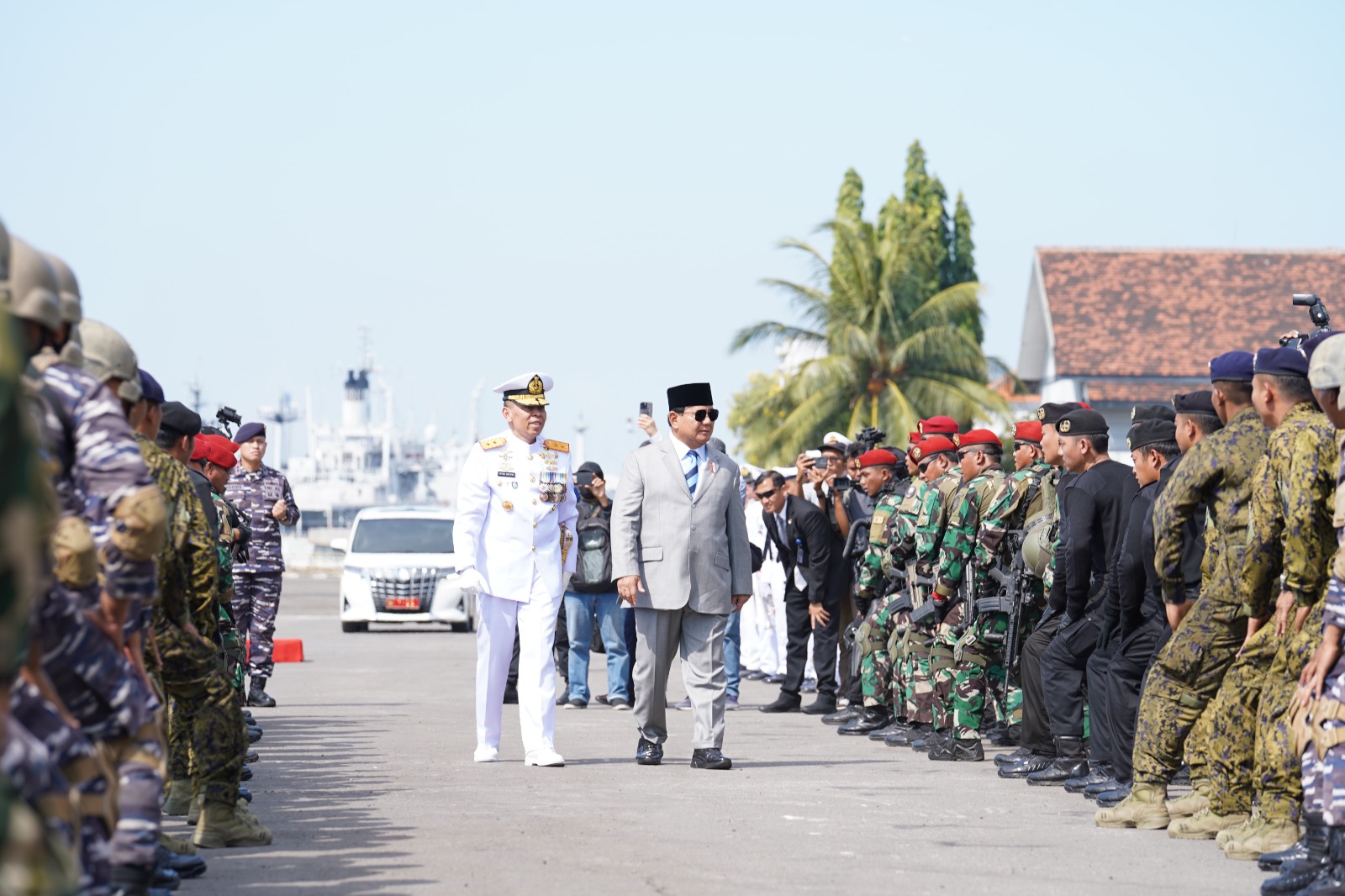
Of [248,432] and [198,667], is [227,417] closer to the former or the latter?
[248,432]

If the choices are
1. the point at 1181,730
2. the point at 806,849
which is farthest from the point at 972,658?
the point at 806,849

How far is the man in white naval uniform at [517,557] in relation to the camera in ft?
35.0

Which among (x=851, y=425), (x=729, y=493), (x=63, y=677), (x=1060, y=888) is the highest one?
(x=851, y=425)

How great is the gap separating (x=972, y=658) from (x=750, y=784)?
81.9 inches

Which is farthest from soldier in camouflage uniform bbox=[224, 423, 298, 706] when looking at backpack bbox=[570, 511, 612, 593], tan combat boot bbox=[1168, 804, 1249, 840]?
tan combat boot bbox=[1168, 804, 1249, 840]

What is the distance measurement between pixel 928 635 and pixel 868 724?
161 cm

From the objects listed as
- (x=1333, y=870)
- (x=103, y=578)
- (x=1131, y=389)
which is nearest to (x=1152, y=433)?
(x=1333, y=870)

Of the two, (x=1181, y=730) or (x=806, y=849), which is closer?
(x=806, y=849)

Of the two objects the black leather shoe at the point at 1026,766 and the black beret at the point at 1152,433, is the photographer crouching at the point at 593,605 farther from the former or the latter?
the black beret at the point at 1152,433

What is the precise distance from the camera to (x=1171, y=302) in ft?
168

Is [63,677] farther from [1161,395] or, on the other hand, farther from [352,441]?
[352,441]

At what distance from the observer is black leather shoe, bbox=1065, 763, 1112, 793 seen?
373 inches

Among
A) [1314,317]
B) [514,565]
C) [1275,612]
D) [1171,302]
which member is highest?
[1171,302]

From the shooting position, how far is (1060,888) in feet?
21.8
